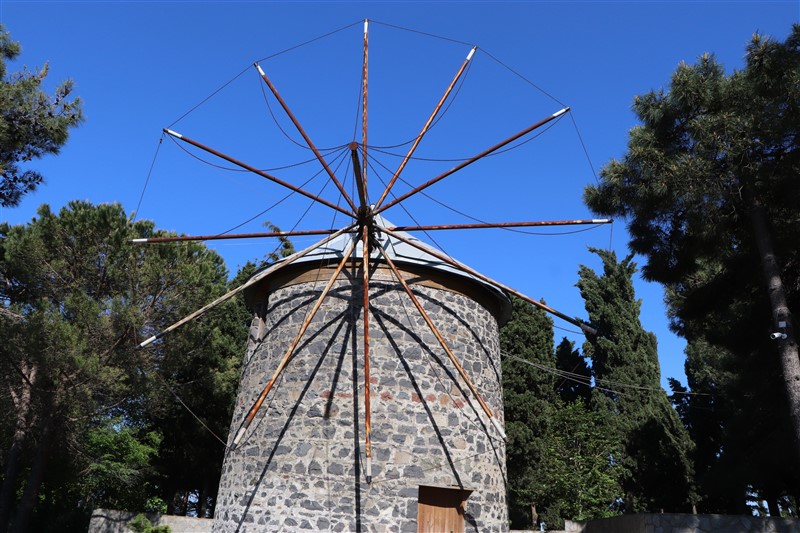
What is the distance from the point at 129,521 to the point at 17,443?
3.24 metres

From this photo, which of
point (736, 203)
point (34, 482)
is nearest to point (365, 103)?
point (736, 203)

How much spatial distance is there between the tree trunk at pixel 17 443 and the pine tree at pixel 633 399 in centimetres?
1802

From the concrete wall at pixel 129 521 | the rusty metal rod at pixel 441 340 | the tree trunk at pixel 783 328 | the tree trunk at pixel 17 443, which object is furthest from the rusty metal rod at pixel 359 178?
the tree trunk at pixel 17 443

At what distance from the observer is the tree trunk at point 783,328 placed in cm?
916

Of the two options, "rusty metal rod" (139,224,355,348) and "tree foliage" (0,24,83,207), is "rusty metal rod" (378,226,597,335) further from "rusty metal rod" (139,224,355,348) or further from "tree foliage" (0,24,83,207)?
"tree foliage" (0,24,83,207)


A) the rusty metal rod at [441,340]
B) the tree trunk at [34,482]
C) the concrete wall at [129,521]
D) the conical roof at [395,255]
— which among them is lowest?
the concrete wall at [129,521]

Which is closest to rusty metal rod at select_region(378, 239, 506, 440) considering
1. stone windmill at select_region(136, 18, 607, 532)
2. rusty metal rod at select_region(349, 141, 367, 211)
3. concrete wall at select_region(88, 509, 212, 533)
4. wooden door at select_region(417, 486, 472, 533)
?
stone windmill at select_region(136, 18, 607, 532)

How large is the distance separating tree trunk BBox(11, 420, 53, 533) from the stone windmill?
6616mm

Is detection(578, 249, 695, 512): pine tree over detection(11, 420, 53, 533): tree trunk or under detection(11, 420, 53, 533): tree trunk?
over

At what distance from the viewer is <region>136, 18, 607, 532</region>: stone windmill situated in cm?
887

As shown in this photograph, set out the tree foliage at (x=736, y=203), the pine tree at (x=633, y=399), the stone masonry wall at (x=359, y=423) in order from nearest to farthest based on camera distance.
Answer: the stone masonry wall at (x=359, y=423) < the tree foliage at (x=736, y=203) < the pine tree at (x=633, y=399)

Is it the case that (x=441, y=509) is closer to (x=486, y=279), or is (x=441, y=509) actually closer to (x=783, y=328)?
(x=486, y=279)

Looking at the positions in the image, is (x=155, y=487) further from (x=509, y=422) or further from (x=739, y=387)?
(x=739, y=387)

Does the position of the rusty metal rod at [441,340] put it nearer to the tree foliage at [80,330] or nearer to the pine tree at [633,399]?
the tree foliage at [80,330]
